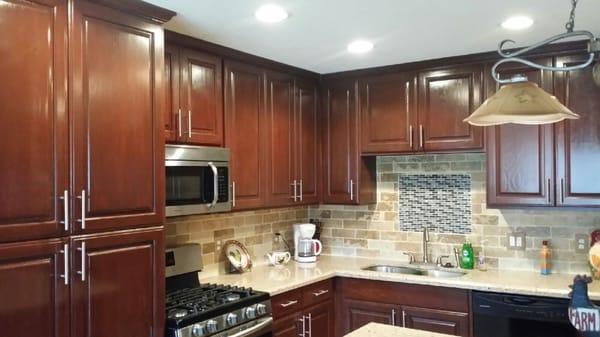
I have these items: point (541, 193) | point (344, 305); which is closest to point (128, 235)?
point (344, 305)

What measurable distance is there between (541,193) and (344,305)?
1528 millimetres

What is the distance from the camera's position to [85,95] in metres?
2.20

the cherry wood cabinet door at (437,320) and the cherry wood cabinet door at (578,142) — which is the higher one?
the cherry wood cabinet door at (578,142)

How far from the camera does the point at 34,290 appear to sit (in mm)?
1985

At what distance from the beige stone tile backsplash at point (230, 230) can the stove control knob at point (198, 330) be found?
0.80 meters

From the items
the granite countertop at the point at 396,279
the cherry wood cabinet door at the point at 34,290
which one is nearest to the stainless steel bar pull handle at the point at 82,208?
the cherry wood cabinet door at the point at 34,290

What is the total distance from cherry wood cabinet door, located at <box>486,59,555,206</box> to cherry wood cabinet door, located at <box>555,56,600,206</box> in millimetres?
58

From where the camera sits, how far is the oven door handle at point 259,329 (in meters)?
2.88

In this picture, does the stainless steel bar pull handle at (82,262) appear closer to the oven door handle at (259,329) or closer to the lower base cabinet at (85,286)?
the lower base cabinet at (85,286)

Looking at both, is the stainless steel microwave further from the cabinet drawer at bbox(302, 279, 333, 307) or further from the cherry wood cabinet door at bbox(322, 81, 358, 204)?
the cherry wood cabinet door at bbox(322, 81, 358, 204)

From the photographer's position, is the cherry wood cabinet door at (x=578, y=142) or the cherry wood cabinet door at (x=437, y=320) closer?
the cherry wood cabinet door at (x=578, y=142)

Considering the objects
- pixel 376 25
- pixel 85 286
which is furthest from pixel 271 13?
pixel 85 286

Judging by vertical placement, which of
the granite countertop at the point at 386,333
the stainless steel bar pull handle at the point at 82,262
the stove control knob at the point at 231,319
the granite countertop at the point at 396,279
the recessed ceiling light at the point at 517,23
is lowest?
the stove control knob at the point at 231,319

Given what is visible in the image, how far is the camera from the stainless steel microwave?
2848 millimetres
